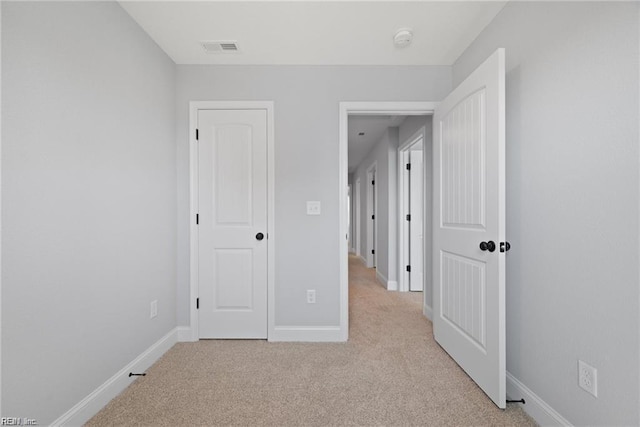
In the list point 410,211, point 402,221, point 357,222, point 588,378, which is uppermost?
point 410,211

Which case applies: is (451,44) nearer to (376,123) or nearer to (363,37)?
(363,37)

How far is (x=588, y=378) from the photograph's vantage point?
1.23 m

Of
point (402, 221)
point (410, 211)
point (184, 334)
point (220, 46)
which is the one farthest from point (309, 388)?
point (410, 211)

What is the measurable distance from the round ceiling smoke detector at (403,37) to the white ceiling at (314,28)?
0.04 m

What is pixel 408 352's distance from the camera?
7.41ft

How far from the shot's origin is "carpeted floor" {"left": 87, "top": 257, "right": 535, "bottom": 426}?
1.53 m

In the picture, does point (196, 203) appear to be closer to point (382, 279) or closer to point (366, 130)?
point (366, 130)

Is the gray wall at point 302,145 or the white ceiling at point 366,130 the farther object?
the white ceiling at point 366,130

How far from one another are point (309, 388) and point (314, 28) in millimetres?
2380

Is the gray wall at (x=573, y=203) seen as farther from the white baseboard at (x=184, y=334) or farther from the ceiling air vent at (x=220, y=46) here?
the white baseboard at (x=184, y=334)

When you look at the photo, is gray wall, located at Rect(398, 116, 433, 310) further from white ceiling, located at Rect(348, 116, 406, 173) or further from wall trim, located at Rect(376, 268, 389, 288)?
wall trim, located at Rect(376, 268, 389, 288)

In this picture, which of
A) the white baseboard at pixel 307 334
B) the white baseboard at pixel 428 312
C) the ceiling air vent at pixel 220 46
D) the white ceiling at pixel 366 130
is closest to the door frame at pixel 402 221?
the white ceiling at pixel 366 130

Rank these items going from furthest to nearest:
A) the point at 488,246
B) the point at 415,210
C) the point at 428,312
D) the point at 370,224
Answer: the point at 370,224, the point at 415,210, the point at 428,312, the point at 488,246

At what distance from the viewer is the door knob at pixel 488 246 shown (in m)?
1.60
